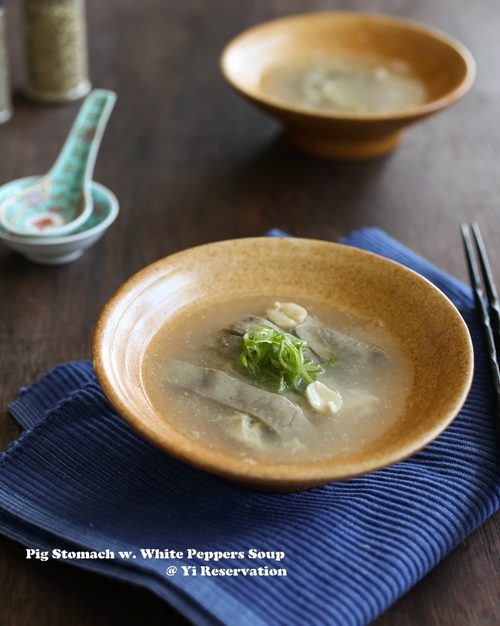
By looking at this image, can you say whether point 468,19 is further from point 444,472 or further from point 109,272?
point 444,472

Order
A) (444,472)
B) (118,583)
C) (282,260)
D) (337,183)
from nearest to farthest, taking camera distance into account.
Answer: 1. (118,583)
2. (444,472)
3. (282,260)
4. (337,183)

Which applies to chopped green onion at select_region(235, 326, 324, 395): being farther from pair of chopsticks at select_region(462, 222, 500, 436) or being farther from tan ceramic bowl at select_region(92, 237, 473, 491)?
pair of chopsticks at select_region(462, 222, 500, 436)

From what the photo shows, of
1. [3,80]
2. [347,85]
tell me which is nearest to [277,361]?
[347,85]

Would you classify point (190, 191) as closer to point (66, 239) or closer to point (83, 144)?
point (83, 144)

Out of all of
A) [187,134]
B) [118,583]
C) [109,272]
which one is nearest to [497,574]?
[118,583]

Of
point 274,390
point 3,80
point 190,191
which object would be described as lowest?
point 190,191

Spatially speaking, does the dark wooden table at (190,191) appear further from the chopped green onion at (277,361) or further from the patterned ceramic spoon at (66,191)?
the chopped green onion at (277,361)
